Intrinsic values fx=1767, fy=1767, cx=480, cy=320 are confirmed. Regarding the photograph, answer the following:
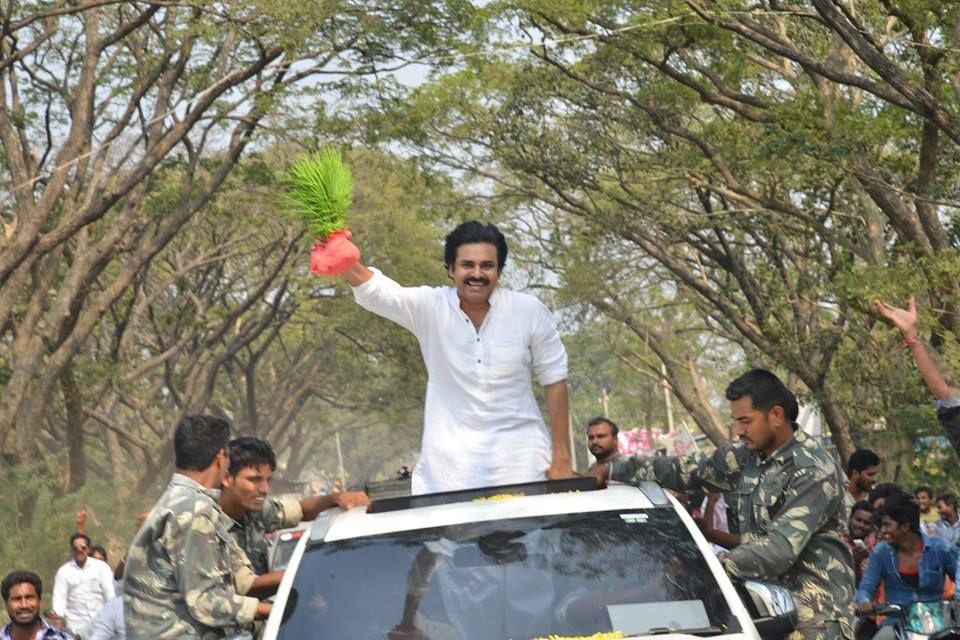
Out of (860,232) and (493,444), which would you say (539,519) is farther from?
(860,232)

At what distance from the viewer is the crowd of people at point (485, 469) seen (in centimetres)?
564

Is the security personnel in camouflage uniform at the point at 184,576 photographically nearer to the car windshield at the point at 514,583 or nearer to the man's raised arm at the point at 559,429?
the car windshield at the point at 514,583

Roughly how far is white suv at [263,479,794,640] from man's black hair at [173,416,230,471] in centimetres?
57

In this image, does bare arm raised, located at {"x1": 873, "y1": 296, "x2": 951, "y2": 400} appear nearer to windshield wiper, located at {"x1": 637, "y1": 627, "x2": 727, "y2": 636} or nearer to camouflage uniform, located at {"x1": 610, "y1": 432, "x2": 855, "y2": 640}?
camouflage uniform, located at {"x1": 610, "y1": 432, "x2": 855, "y2": 640}

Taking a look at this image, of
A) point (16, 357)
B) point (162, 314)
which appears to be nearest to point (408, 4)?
point (16, 357)

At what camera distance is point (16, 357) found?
20.6m

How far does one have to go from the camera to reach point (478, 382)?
6.56 metres

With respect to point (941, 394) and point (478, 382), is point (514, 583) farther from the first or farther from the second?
point (941, 394)

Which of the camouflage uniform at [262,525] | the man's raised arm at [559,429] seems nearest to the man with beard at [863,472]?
the man's raised arm at [559,429]

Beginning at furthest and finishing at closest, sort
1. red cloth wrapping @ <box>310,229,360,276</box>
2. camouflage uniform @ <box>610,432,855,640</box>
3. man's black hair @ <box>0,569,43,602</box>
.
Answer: man's black hair @ <box>0,569,43,602</box>, red cloth wrapping @ <box>310,229,360,276</box>, camouflage uniform @ <box>610,432,855,640</box>

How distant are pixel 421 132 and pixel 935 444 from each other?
411 inches

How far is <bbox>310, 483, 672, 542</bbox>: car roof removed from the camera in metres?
5.34

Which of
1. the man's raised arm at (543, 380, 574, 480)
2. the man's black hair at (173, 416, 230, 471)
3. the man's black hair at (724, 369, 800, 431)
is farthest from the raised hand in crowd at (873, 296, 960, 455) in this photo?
the man's black hair at (173, 416, 230, 471)

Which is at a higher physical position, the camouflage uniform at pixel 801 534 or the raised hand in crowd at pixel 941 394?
the raised hand in crowd at pixel 941 394
